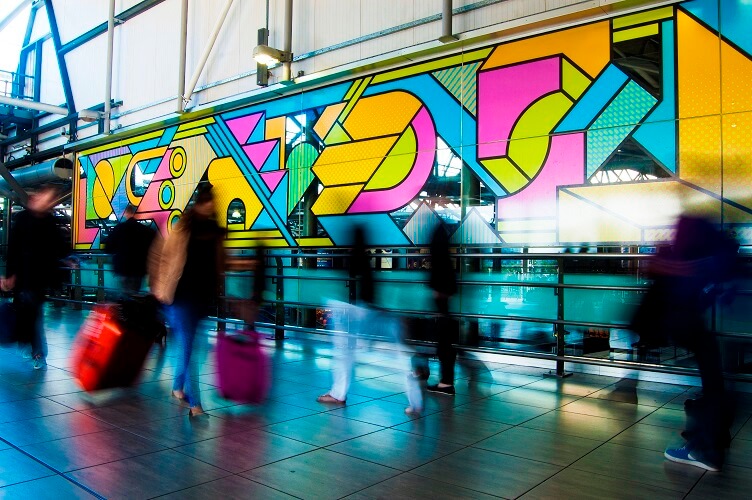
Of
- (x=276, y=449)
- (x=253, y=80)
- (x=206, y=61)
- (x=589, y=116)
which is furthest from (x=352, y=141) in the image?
(x=276, y=449)

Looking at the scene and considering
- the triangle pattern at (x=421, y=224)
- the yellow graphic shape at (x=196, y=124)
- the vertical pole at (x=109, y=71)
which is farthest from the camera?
the vertical pole at (x=109, y=71)

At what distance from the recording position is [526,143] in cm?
716

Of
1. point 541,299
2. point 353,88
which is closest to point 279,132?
point 353,88

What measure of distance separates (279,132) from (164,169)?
3.67m

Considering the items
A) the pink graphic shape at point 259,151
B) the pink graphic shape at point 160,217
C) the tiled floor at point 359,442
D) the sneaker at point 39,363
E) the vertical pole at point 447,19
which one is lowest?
the tiled floor at point 359,442

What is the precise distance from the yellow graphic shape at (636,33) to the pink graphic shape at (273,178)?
550 centimetres

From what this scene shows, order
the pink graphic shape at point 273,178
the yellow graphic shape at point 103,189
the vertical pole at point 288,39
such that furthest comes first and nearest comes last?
1. the yellow graphic shape at point 103,189
2. the pink graphic shape at point 273,178
3. the vertical pole at point 288,39

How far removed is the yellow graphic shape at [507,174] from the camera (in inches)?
283

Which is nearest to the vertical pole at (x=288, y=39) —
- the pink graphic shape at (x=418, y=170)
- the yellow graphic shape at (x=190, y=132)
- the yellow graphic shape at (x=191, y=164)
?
the yellow graphic shape at (x=191, y=164)

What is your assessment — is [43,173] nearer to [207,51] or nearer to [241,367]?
[207,51]

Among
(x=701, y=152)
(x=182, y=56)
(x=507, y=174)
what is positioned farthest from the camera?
(x=182, y=56)

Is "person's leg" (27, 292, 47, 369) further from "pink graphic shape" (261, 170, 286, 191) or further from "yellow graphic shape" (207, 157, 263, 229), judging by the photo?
"pink graphic shape" (261, 170, 286, 191)

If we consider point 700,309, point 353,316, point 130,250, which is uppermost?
point 130,250

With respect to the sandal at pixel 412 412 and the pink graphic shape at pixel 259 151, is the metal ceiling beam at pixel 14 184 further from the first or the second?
the sandal at pixel 412 412
